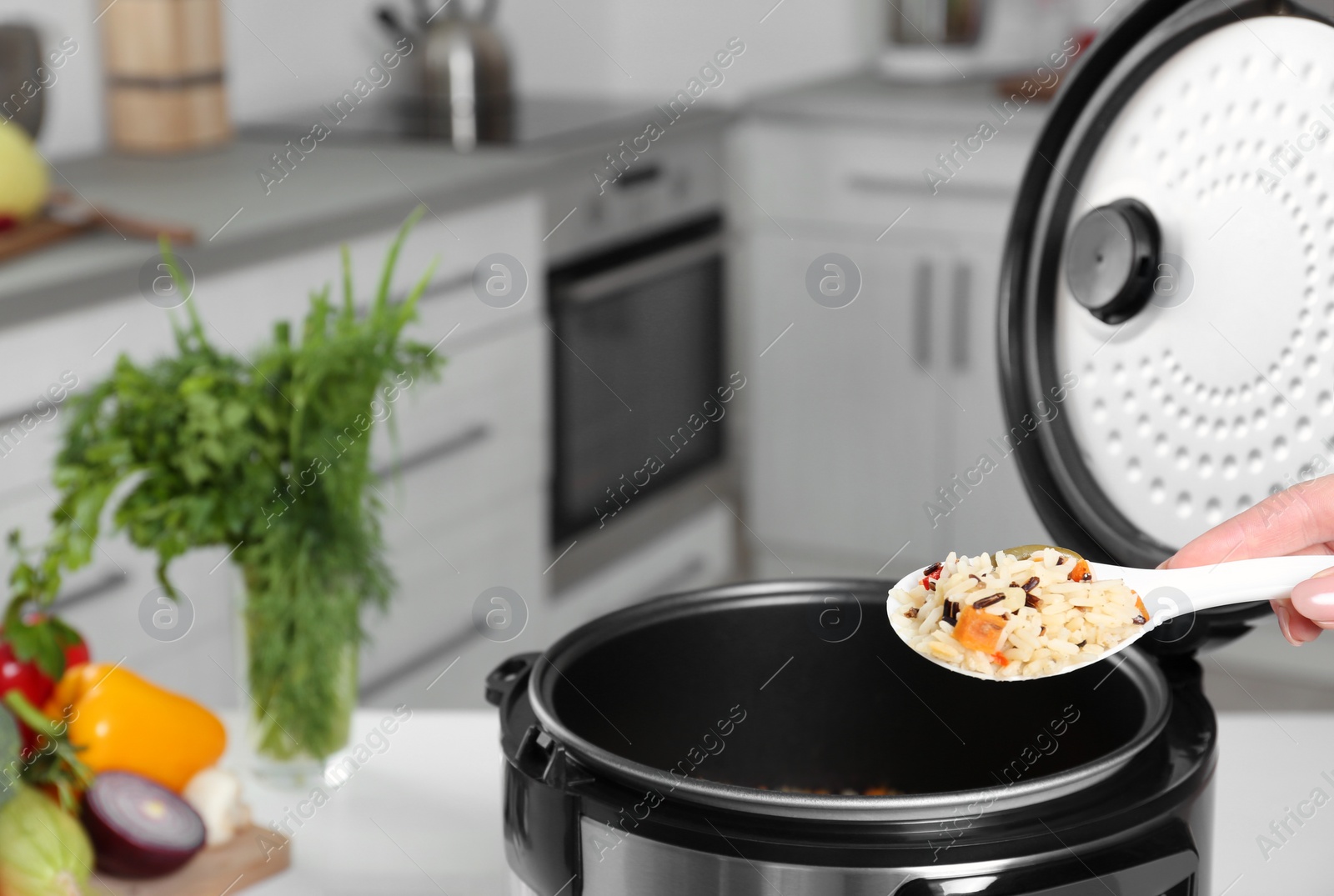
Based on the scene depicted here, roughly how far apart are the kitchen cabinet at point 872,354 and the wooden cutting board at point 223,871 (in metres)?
1.87

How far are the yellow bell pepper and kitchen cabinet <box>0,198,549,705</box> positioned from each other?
68 cm

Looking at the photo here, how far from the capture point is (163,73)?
2.17 meters

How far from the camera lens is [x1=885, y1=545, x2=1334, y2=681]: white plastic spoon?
0.57 m

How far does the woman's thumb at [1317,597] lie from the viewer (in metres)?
0.56

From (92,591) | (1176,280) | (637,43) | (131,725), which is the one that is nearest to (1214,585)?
(1176,280)

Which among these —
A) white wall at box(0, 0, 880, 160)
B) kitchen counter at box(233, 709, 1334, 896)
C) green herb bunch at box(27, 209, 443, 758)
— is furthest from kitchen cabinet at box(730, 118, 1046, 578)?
green herb bunch at box(27, 209, 443, 758)

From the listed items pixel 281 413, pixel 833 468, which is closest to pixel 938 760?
pixel 281 413

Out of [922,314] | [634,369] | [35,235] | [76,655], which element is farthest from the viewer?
[922,314]

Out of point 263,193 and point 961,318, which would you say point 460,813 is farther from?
point 961,318

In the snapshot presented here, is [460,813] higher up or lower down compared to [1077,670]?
lower down

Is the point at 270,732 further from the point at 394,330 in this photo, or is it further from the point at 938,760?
the point at 938,760

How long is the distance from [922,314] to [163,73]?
136cm

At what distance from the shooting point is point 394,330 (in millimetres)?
879

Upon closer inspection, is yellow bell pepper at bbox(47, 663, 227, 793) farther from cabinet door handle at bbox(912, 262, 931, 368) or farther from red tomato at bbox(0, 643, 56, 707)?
cabinet door handle at bbox(912, 262, 931, 368)
